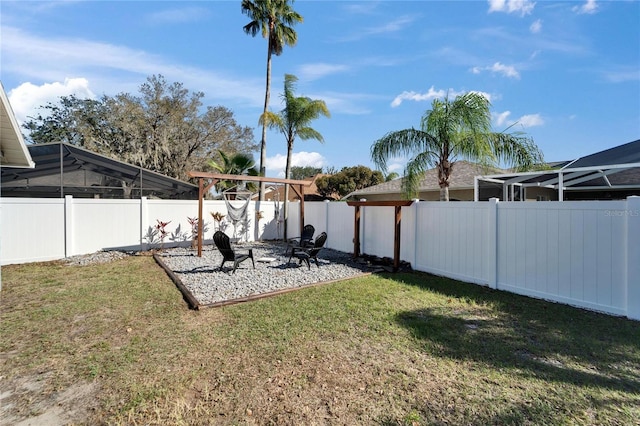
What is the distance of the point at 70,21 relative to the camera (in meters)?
6.84

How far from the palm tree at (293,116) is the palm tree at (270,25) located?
0.78 meters

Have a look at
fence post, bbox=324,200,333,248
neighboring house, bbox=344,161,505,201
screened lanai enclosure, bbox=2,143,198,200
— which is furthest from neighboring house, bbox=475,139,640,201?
screened lanai enclosure, bbox=2,143,198,200

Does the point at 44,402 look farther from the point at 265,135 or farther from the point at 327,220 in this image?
the point at 265,135

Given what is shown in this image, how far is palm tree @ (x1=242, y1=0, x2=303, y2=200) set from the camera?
43.8 ft

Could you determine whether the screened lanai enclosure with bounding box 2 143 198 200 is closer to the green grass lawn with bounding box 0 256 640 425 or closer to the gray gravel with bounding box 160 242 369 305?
the gray gravel with bounding box 160 242 369 305

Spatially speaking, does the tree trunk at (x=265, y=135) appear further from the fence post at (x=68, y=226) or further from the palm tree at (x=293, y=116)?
the fence post at (x=68, y=226)

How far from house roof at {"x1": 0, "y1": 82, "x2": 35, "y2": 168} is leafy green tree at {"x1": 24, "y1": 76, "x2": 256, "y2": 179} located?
12368mm

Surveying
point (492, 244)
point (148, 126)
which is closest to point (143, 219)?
point (492, 244)

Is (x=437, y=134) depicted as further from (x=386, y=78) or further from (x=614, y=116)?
(x=614, y=116)

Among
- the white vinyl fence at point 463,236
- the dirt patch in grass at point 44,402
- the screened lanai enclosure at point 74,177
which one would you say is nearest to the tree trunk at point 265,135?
the white vinyl fence at point 463,236

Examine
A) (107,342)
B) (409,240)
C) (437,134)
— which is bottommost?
(107,342)

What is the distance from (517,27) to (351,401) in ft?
29.3

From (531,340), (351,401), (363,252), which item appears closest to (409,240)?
(363,252)

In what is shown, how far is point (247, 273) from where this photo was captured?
660cm
